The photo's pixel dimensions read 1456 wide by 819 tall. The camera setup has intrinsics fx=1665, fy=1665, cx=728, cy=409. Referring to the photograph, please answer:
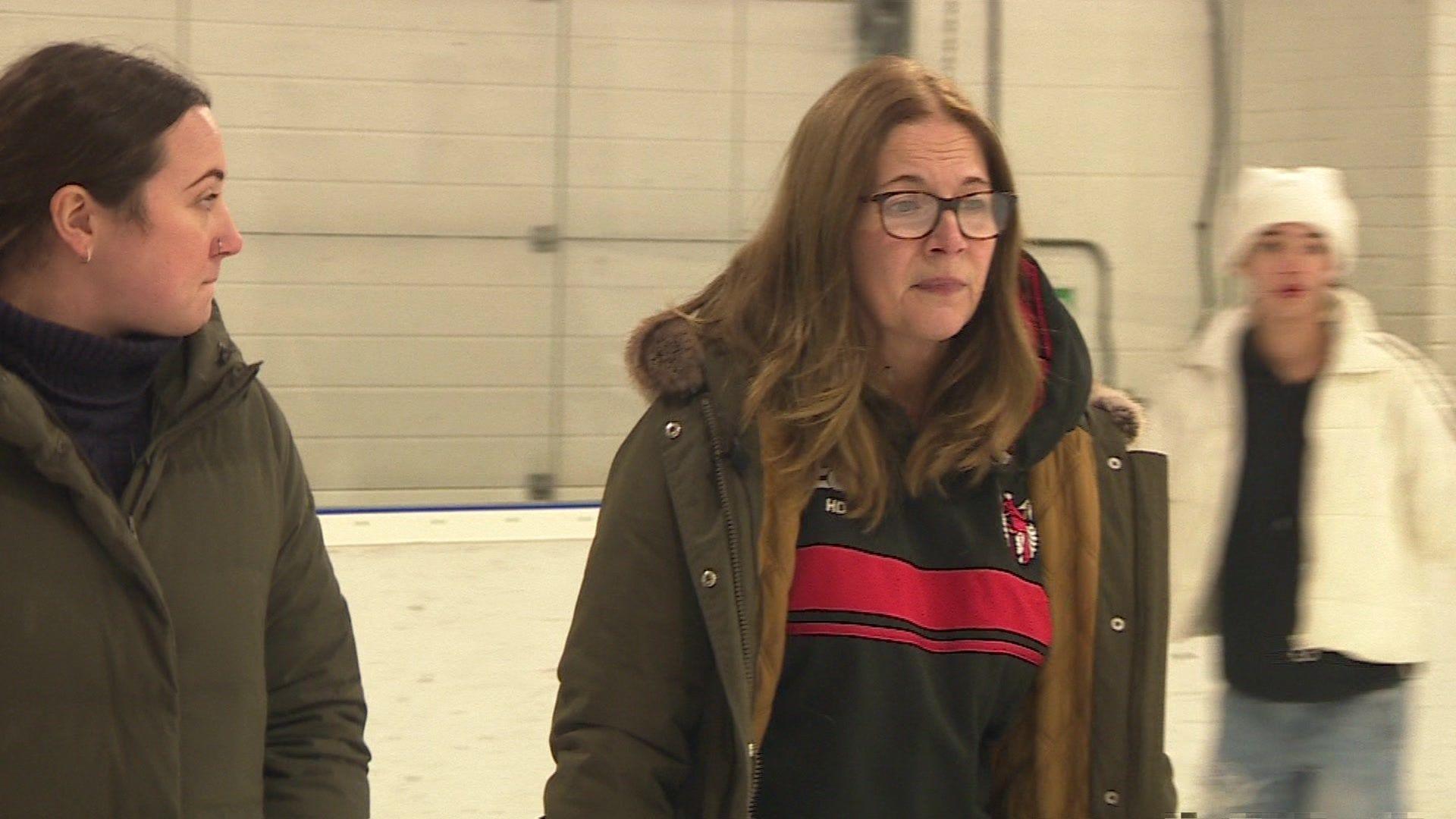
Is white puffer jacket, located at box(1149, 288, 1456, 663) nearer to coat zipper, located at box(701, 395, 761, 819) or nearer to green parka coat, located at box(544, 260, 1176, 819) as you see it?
green parka coat, located at box(544, 260, 1176, 819)

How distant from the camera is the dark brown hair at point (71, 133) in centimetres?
124

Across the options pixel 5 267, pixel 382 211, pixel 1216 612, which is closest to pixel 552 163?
pixel 382 211

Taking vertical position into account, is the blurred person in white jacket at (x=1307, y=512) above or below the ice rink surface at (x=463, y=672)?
above

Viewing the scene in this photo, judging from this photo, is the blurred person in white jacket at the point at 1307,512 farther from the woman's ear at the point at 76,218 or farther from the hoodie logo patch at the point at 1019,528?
the woman's ear at the point at 76,218

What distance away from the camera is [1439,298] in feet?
11.2

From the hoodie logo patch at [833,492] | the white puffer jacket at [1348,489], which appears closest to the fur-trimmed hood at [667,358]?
the hoodie logo patch at [833,492]

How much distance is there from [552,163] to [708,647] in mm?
1894

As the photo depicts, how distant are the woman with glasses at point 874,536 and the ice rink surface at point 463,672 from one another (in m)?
1.43

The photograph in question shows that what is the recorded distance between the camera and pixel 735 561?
1.36 metres

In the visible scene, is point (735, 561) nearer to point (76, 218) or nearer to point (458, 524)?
point (76, 218)

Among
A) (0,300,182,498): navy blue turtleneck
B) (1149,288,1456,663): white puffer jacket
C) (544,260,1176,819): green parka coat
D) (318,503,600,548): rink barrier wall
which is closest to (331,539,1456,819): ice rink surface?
(318,503,600,548): rink barrier wall

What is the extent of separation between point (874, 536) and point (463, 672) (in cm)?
168

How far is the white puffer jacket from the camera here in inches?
89.7

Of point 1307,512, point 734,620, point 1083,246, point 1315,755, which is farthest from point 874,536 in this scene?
point 1083,246
